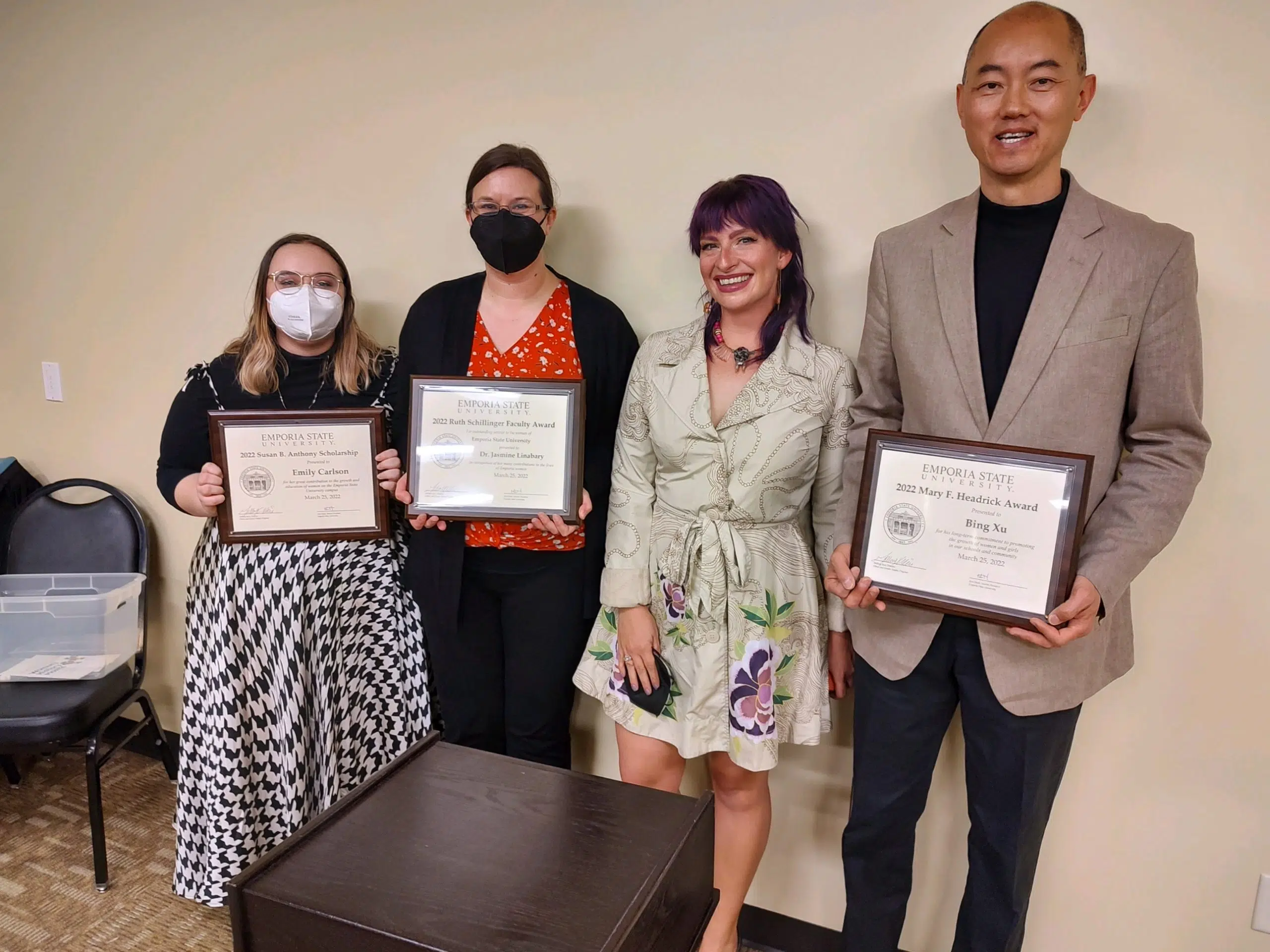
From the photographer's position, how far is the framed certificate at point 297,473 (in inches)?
65.4

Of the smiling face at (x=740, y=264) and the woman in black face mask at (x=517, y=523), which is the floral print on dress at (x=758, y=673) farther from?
the smiling face at (x=740, y=264)

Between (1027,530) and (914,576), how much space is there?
168mm

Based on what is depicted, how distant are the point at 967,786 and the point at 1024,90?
1.09 meters

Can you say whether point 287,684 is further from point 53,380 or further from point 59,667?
point 53,380

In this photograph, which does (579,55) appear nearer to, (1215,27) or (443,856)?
(1215,27)

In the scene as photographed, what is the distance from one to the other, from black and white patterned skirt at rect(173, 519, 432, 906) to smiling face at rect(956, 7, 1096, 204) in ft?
4.52

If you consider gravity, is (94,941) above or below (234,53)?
below

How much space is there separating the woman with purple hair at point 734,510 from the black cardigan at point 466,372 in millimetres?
105

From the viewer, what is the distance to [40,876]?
2.03 m

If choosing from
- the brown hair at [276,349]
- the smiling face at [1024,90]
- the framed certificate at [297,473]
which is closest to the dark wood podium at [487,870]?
the framed certificate at [297,473]

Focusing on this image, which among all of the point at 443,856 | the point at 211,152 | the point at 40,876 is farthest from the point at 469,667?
the point at 211,152

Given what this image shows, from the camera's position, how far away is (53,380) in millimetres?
2566
